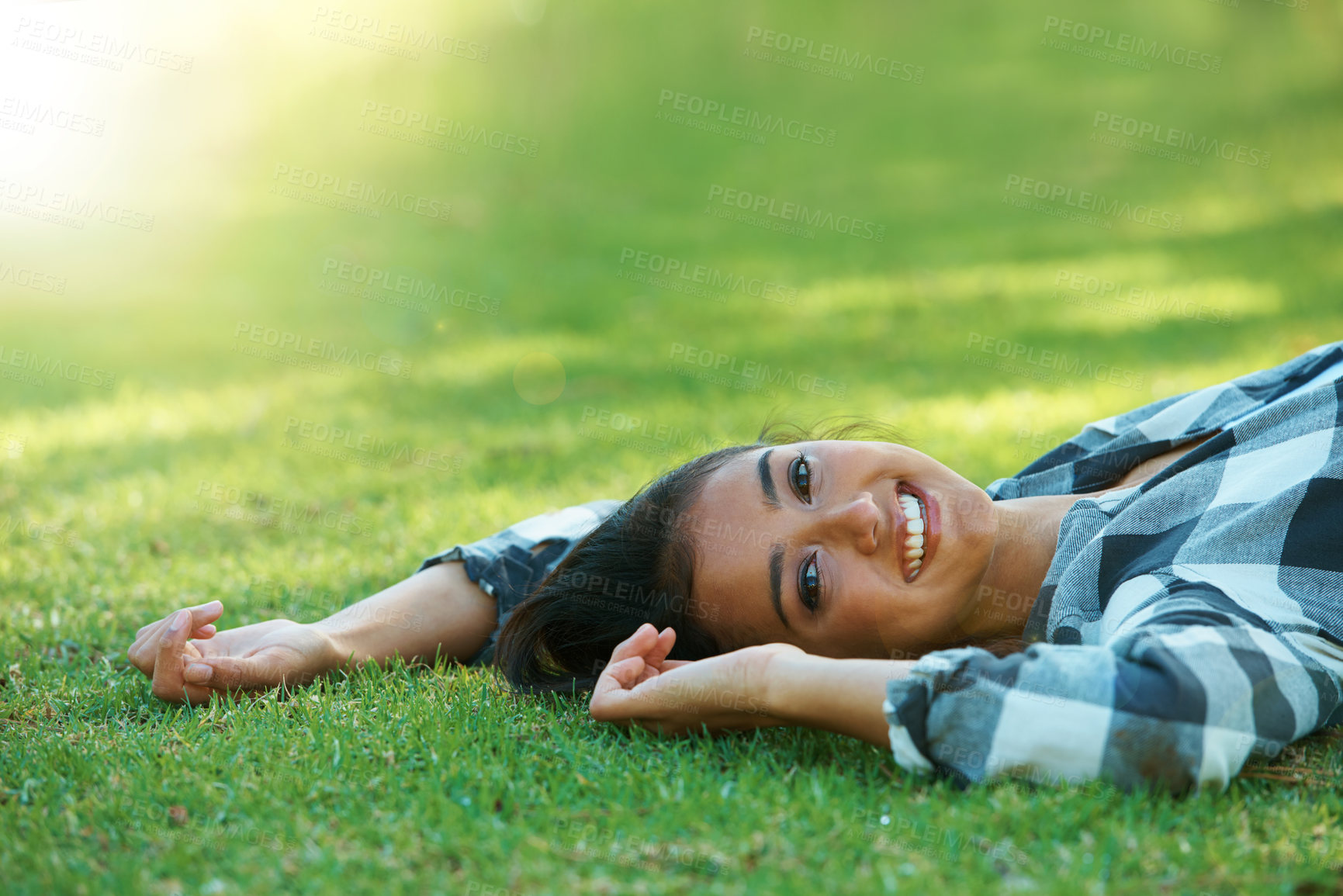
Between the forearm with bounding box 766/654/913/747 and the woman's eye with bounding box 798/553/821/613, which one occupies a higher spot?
the woman's eye with bounding box 798/553/821/613

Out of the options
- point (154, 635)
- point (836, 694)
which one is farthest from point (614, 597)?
point (154, 635)

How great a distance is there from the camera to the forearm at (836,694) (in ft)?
A: 7.63

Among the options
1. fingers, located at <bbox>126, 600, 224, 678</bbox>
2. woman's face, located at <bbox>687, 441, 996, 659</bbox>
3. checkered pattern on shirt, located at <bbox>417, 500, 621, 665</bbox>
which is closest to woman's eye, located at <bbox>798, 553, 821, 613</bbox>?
woman's face, located at <bbox>687, 441, 996, 659</bbox>

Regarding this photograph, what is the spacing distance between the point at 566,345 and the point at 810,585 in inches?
232

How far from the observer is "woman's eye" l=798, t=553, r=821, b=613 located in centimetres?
280

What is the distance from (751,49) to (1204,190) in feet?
23.8

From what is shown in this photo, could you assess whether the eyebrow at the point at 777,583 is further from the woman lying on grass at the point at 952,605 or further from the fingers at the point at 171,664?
the fingers at the point at 171,664

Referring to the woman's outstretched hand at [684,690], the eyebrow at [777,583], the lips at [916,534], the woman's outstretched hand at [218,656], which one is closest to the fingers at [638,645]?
the woman's outstretched hand at [684,690]

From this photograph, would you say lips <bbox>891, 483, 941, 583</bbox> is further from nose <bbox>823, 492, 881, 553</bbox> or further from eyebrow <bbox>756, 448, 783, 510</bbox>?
eyebrow <bbox>756, 448, 783, 510</bbox>

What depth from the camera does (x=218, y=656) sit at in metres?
3.13

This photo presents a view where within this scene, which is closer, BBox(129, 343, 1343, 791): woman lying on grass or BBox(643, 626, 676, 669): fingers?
BBox(129, 343, 1343, 791): woman lying on grass

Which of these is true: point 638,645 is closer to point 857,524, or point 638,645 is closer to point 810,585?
point 810,585

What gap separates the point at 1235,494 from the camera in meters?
2.73

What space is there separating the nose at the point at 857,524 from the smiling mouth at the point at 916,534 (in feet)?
0.29
